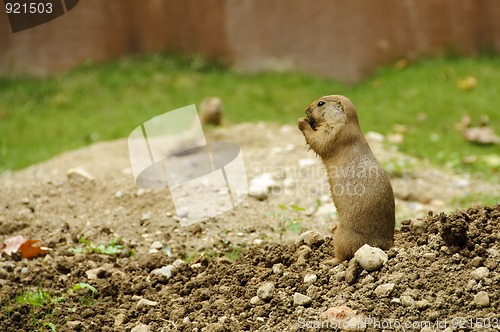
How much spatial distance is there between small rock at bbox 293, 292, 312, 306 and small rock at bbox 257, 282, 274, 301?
0.14 meters

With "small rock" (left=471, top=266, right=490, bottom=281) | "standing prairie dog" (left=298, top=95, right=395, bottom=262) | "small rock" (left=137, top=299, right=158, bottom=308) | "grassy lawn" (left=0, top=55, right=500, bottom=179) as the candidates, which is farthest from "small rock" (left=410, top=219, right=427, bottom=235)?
"grassy lawn" (left=0, top=55, right=500, bottom=179)

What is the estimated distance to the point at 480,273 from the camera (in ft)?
10.6

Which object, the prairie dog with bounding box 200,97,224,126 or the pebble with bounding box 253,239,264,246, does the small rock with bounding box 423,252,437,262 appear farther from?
the prairie dog with bounding box 200,97,224,126

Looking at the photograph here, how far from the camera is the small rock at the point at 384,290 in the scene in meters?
3.21

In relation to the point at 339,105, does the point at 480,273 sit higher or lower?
lower

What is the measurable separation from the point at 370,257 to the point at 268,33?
281 inches

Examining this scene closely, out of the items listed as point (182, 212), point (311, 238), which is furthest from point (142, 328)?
point (182, 212)

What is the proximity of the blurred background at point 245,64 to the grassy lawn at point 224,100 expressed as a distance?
2 centimetres

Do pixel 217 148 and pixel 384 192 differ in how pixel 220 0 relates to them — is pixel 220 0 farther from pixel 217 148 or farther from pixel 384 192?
pixel 384 192

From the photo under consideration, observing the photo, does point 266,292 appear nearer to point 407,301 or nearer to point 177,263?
point 407,301

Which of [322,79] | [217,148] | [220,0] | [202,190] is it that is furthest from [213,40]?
[202,190]

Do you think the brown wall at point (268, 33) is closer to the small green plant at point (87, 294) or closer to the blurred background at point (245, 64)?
the blurred background at point (245, 64)

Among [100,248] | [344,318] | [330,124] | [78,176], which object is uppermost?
[330,124]

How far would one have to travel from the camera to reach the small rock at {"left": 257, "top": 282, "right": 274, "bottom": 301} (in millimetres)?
3448
